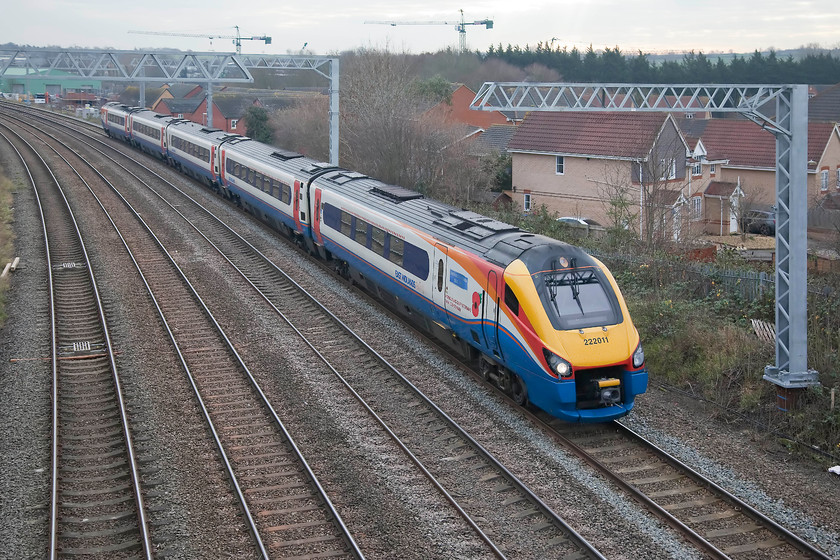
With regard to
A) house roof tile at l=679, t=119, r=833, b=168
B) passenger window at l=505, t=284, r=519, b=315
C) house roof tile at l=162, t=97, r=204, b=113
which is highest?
house roof tile at l=162, t=97, r=204, b=113

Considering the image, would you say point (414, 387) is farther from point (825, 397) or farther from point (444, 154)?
point (444, 154)

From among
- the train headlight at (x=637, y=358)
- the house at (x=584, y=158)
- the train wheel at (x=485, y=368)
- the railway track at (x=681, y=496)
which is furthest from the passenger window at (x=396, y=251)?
the house at (x=584, y=158)

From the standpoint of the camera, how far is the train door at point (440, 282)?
13992 millimetres

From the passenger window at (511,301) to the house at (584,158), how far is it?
22785 millimetres

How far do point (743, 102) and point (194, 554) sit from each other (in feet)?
32.1

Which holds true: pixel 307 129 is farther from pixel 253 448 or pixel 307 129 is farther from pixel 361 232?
pixel 253 448

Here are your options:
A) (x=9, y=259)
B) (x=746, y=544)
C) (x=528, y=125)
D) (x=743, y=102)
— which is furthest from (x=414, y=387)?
(x=528, y=125)

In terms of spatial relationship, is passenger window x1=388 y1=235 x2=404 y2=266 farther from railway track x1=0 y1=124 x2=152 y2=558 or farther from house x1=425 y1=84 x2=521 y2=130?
house x1=425 y1=84 x2=521 y2=130

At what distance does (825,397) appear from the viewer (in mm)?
11664

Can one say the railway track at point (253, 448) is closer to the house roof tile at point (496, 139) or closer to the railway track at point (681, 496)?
the railway track at point (681, 496)

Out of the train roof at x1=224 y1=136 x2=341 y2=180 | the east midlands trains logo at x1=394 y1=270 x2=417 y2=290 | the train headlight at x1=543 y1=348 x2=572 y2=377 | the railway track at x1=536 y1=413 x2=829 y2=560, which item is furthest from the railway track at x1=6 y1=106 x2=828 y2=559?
the train roof at x1=224 y1=136 x2=341 y2=180

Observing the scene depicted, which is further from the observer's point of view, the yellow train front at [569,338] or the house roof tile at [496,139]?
the house roof tile at [496,139]

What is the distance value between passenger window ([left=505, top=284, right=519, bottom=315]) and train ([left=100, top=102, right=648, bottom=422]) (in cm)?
2

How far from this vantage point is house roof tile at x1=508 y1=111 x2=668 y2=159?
36094 mm
